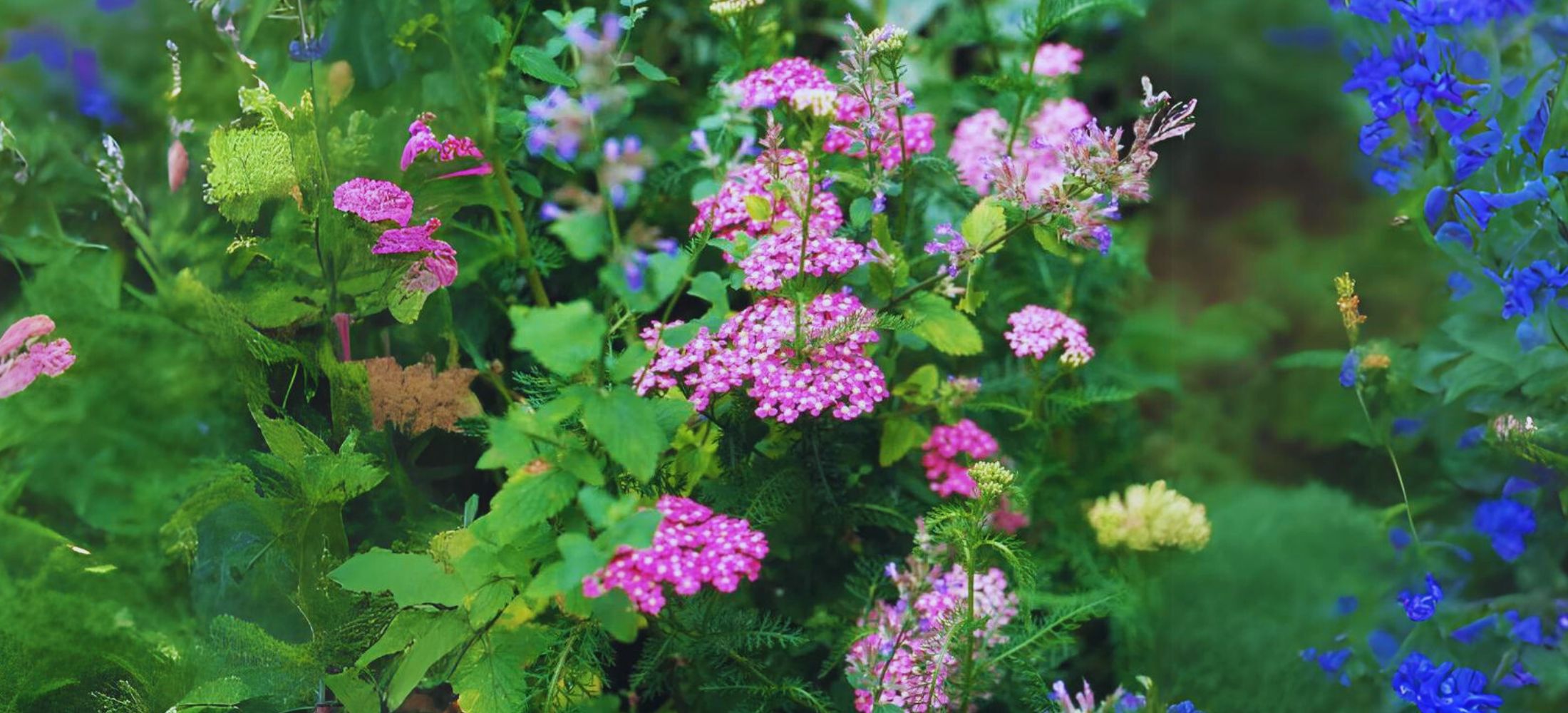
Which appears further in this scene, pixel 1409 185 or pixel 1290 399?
pixel 1290 399

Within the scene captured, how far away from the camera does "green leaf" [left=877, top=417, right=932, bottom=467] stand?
1221 mm

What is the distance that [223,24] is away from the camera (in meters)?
1.19

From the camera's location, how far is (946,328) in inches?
44.1

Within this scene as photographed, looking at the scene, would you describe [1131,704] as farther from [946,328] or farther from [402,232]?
[402,232]

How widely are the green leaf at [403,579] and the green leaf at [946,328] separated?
0.44 m

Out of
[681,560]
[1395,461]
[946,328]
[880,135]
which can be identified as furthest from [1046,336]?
[681,560]

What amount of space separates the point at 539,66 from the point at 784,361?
0.33m

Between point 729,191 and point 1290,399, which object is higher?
point 1290,399

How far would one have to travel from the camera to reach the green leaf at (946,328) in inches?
44.0

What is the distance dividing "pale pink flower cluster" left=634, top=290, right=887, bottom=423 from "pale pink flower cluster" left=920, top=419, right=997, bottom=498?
0.23m

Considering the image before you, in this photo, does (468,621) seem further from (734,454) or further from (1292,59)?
(1292,59)

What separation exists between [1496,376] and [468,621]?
1012 mm

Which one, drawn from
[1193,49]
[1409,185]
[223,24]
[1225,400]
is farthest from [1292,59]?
[223,24]

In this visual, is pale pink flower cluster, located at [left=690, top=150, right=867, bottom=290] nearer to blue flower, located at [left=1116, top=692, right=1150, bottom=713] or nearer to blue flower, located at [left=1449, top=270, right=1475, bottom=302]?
blue flower, located at [left=1116, top=692, right=1150, bottom=713]
